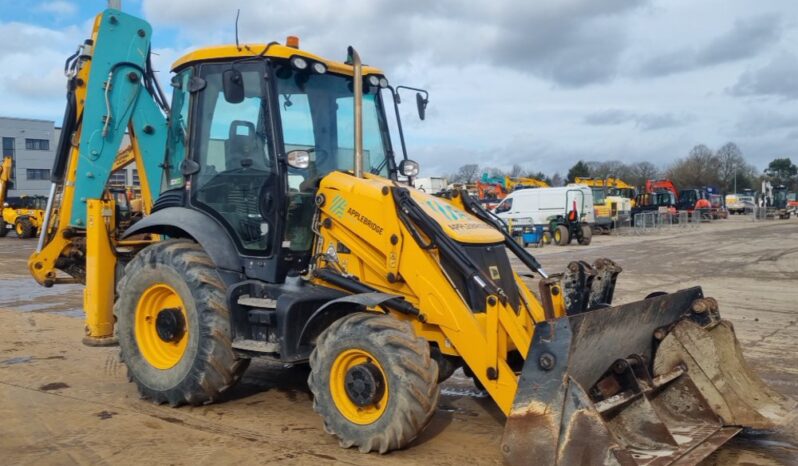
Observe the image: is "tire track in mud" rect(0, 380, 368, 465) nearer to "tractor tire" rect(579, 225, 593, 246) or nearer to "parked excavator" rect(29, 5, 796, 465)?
"parked excavator" rect(29, 5, 796, 465)

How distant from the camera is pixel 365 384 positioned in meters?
4.57

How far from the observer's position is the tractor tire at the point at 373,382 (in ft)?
14.5

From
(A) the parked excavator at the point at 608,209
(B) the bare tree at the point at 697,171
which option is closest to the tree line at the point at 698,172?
(B) the bare tree at the point at 697,171

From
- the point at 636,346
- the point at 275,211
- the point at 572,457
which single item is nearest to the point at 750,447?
the point at 636,346

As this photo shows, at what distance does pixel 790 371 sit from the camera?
23.5 ft

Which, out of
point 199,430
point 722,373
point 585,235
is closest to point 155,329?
point 199,430

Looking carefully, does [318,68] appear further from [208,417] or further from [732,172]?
[732,172]

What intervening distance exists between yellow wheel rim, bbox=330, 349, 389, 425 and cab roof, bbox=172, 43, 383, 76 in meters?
2.47

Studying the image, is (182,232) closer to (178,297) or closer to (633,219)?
(178,297)

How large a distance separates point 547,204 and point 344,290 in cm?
2494

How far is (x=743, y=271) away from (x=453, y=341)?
49.8 ft

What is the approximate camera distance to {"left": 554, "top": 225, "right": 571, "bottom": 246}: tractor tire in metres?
26.7

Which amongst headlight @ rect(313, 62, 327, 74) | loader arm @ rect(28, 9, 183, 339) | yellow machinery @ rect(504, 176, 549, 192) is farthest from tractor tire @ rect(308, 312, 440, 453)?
yellow machinery @ rect(504, 176, 549, 192)

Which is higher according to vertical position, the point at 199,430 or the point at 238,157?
the point at 238,157
